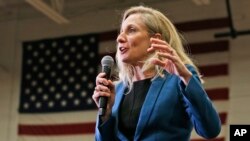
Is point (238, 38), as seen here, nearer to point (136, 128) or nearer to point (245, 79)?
point (245, 79)

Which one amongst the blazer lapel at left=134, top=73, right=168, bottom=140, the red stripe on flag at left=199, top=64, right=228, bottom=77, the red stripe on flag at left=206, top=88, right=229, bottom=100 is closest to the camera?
the blazer lapel at left=134, top=73, right=168, bottom=140

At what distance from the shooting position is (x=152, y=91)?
1635 millimetres

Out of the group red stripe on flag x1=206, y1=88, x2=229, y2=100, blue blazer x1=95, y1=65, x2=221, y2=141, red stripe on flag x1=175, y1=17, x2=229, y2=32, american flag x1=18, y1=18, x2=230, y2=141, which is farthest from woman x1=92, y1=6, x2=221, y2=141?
american flag x1=18, y1=18, x2=230, y2=141

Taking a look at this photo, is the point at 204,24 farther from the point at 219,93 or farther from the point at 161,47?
the point at 161,47

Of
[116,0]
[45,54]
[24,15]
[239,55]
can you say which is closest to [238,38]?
[239,55]

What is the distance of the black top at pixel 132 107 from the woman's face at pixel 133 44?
0.09 metres

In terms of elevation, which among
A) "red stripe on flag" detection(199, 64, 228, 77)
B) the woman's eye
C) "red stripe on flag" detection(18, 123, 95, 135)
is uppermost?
"red stripe on flag" detection(199, 64, 228, 77)

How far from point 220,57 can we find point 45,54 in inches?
121

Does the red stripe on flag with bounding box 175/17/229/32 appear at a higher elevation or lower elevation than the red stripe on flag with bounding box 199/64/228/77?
higher

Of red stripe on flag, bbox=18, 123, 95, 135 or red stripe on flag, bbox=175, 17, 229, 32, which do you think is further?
red stripe on flag, bbox=18, 123, 95, 135

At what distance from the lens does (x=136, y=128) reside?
5.31 ft

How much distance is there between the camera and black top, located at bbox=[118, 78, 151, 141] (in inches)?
65.7

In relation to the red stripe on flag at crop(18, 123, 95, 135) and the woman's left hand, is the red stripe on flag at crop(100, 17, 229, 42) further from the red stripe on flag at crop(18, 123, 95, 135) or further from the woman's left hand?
the woman's left hand

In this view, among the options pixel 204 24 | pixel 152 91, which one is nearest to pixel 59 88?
pixel 204 24
